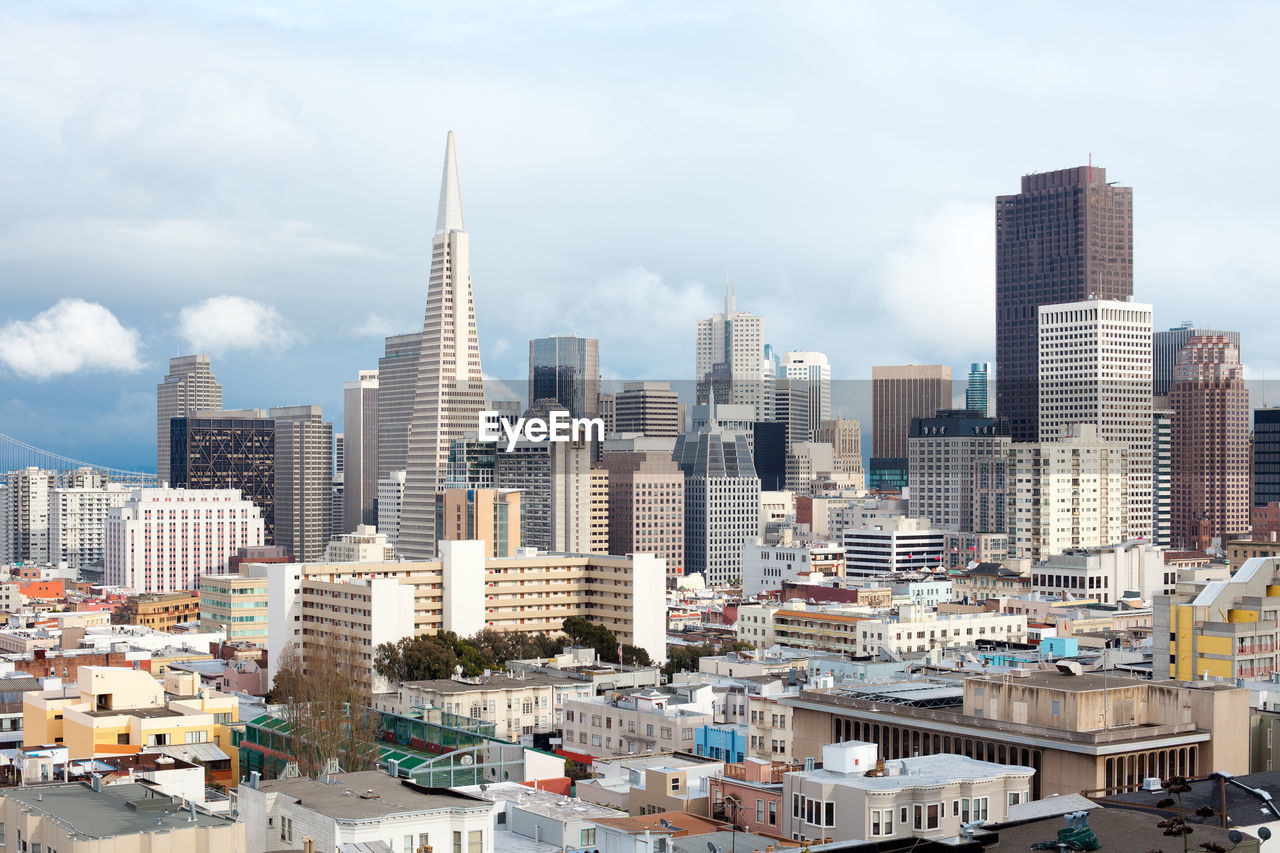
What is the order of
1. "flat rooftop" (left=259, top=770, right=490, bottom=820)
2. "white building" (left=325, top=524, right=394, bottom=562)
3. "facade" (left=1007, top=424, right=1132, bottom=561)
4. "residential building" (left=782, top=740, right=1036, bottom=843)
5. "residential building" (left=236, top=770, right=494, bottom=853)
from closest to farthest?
"residential building" (left=236, top=770, right=494, bottom=853)
"flat rooftop" (left=259, top=770, right=490, bottom=820)
"residential building" (left=782, top=740, right=1036, bottom=843)
"white building" (left=325, top=524, right=394, bottom=562)
"facade" (left=1007, top=424, right=1132, bottom=561)

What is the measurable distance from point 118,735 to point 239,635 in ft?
242

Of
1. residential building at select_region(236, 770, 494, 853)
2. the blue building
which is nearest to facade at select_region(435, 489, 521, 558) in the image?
the blue building

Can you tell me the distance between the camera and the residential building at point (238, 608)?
119 meters

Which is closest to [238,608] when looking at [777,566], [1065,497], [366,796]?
[777,566]

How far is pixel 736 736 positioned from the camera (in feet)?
179

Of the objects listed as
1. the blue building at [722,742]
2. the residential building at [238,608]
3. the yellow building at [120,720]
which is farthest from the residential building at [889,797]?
the residential building at [238,608]

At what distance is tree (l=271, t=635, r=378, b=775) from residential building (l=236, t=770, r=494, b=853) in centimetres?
1684

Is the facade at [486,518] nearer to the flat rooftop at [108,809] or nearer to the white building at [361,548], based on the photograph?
the white building at [361,548]

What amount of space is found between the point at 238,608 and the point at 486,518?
2951cm

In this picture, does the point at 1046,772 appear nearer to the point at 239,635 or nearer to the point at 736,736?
the point at 736,736

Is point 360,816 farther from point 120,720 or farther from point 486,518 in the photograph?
point 486,518

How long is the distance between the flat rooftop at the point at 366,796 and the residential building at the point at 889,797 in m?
7.12

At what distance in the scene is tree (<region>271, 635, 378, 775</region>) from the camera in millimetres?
52875

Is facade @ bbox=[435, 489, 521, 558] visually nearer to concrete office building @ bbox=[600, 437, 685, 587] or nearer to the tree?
concrete office building @ bbox=[600, 437, 685, 587]
